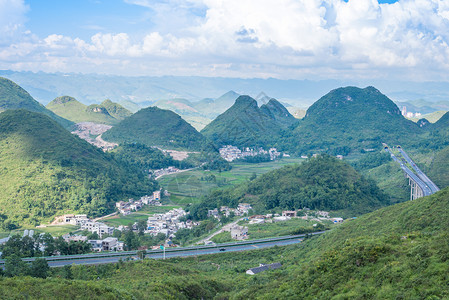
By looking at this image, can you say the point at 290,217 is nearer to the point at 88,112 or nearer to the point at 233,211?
the point at 233,211

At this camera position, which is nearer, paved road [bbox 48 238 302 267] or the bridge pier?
paved road [bbox 48 238 302 267]

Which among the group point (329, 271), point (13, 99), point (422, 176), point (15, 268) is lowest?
point (422, 176)

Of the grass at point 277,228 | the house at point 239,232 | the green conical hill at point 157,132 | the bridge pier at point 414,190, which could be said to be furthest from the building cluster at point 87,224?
the green conical hill at point 157,132

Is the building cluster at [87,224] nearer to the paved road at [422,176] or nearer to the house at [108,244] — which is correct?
the house at [108,244]

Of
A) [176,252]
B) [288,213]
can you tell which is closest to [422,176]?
[288,213]

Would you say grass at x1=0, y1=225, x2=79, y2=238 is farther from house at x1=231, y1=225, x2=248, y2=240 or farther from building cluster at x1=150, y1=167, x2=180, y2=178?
building cluster at x1=150, y1=167, x2=180, y2=178

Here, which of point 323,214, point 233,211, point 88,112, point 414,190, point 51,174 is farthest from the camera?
point 88,112

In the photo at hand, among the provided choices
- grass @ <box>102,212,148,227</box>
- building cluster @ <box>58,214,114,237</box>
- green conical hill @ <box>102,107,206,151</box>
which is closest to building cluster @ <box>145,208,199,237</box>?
Result: grass @ <box>102,212,148,227</box>
